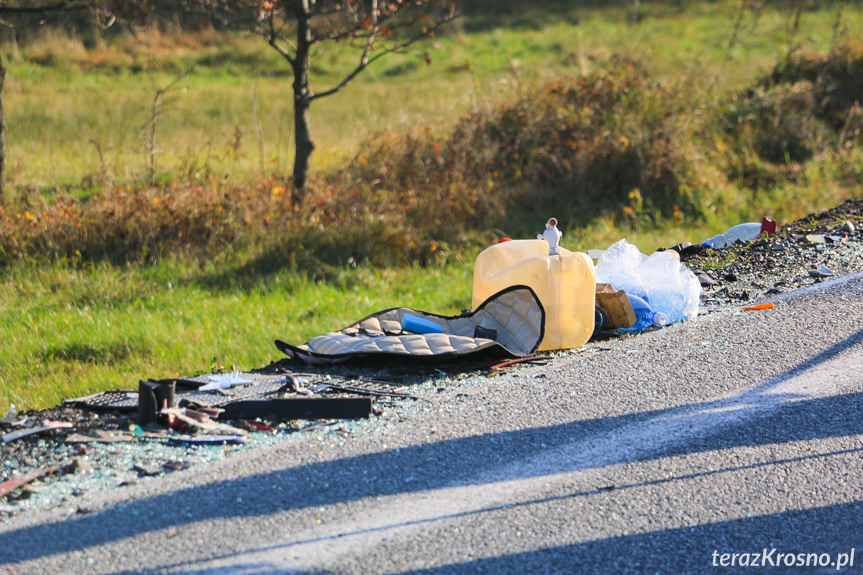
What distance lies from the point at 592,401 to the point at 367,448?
1359 mm

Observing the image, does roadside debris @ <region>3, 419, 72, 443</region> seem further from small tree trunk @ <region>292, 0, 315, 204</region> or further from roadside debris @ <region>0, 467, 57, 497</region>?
small tree trunk @ <region>292, 0, 315, 204</region>

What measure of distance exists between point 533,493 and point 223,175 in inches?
361

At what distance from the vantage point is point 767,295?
23.4 feet

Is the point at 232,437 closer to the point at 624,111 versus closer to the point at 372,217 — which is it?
the point at 372,217

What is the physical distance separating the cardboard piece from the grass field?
200 centimetres

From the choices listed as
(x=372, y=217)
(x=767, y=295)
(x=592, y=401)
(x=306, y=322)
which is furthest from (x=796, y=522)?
(x=372, y=217)

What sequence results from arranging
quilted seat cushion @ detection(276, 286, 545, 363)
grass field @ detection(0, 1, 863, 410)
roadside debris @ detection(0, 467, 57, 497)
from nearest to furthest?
1. roadside debris @ detection(0, 467, 57, 497)
2. quilted seat cushion @ detection(276, 286, 545, 363)
3. grass field @ detection(0, 1, 863, 410)

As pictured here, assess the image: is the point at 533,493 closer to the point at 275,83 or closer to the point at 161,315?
the point at 161,315

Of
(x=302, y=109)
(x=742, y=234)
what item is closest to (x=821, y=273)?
(x=742, y=234)

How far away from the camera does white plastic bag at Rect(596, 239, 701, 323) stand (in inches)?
260

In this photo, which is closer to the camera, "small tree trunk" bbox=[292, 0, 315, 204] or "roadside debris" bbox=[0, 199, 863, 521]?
"roadside debris" bbox=[0, 199, 863, 521]

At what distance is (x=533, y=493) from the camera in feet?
12.9

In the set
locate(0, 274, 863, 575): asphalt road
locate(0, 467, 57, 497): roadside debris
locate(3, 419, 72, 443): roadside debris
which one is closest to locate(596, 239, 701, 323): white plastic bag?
locate(0, 274, 863, 575): asphalt road

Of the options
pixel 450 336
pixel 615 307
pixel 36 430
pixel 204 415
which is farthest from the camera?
pixel 615 307
